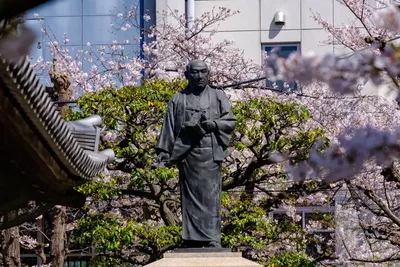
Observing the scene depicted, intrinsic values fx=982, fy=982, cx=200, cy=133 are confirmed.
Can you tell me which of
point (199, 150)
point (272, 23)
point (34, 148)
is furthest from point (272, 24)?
point (34, 148)

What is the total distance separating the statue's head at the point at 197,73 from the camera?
10.7 m

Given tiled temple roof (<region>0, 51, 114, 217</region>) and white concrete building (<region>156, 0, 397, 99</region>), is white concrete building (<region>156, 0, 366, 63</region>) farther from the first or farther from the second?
tiled temple roof (<region>0, 51, 114, 217</region>)

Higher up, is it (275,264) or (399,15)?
(399,15)

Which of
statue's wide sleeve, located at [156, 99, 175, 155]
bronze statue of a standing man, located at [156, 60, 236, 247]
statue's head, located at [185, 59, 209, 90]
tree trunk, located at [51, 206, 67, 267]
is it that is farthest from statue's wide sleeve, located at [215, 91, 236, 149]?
tree trunk, located at [51, 206, 67, 267]

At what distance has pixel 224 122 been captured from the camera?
35.4ft

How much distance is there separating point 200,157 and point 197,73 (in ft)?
3.03

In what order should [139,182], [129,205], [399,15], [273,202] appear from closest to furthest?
[399,15] < [139,182] < [273,202] < [129,205]

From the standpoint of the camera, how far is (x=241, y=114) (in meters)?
15.7

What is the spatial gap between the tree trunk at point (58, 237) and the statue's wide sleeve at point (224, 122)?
6.98 m

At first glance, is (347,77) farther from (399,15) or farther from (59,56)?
(59,56)

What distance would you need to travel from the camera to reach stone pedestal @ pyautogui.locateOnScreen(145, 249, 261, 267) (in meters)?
10.1

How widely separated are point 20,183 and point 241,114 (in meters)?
8.19

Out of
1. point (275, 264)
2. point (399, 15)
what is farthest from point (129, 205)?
point (399, 15)

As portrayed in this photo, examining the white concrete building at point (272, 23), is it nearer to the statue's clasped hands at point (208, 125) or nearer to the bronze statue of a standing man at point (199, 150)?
the bronze statue of a standing man at point (199, 150)
